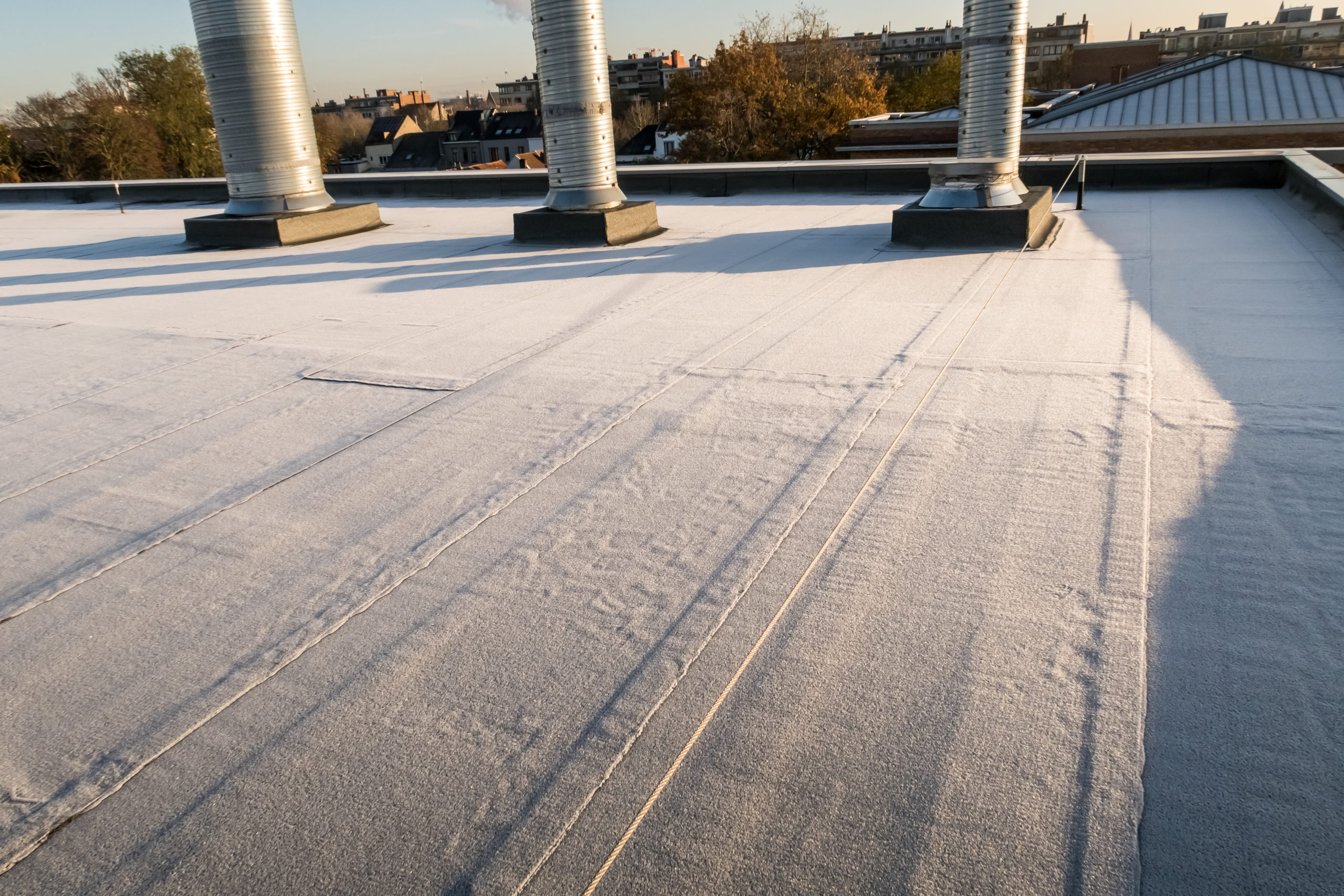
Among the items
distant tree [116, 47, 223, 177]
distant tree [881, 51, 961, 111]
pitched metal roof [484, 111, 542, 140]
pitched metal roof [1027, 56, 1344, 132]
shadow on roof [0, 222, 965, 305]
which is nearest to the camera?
shadow on roof [0, 222, 965, 305]

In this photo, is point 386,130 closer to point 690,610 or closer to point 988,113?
point 988,113

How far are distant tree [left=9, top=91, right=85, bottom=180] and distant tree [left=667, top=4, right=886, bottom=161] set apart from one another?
27.9 m

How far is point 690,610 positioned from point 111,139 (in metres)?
39.9

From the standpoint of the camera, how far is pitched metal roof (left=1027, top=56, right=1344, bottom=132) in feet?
77.4

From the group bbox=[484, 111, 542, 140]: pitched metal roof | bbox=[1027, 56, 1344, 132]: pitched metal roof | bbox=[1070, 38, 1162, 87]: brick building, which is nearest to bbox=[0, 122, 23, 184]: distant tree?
bbox=[1027, 56, 1344, 132]: pitched metal roof

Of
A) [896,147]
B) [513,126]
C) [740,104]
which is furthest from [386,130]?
[896,147]

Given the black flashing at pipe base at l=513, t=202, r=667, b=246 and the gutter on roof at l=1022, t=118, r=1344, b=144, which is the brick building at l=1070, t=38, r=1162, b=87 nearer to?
the gutter on roof at l=1022, t=118, r=1344, b=144

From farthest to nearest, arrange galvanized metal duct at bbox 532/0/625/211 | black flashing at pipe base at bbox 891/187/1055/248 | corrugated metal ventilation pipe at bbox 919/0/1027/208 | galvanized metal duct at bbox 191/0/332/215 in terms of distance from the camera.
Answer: galvanized metal duct at bbox 191/0/332/215
galvanized metal duct at bbox 532/0/625/211
corrugated metal ventilation pipe at bbox 919/0/1027/208
black flashing at pipe base at bbox 891/187/1055/248

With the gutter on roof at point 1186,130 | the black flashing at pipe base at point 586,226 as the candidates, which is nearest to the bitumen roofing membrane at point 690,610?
the black flashing at pipe base at point 586,226

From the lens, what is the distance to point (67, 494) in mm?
4129

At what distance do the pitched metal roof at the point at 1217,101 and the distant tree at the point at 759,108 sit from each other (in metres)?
21.6

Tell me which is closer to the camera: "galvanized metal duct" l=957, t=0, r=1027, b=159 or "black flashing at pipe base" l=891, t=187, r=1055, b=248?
"black flashing at pipe base" l=891, t=187, r=1055, b=248

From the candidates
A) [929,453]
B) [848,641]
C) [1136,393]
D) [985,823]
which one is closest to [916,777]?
[985,823]

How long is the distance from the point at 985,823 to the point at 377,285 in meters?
7.73
